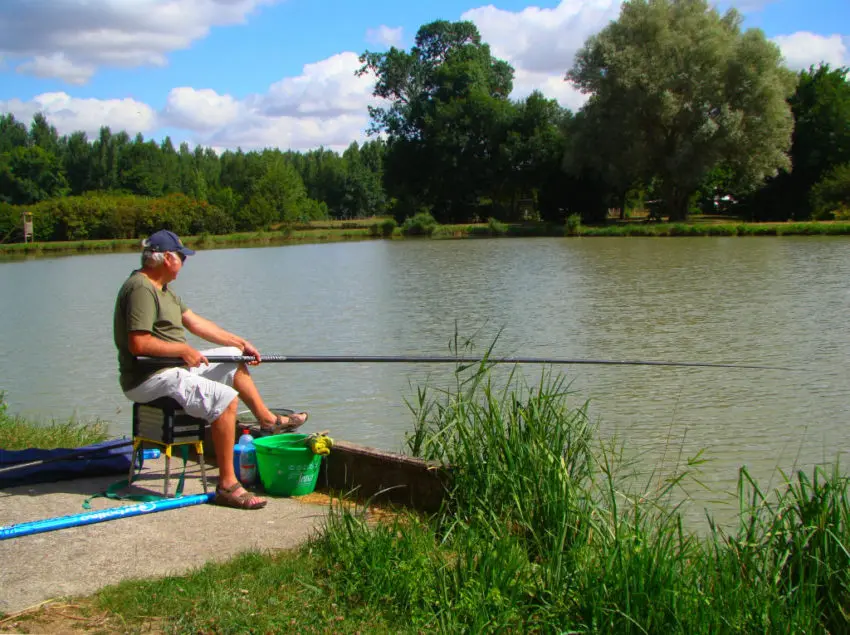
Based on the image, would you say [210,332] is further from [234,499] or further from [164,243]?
[234,499]

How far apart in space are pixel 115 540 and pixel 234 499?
66 centimetres

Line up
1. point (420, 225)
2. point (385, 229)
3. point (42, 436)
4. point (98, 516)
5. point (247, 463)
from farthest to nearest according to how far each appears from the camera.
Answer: point (385, 229) → point (420, 225) → point (42, 436) → point (247, 463) → point (98, 516)

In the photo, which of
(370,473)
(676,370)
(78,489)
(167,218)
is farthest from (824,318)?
(167,218)

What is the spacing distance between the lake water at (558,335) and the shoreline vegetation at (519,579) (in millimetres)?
1891

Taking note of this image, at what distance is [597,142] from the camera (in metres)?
40.6

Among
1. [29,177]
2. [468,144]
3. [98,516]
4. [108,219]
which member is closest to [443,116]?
[468,144]

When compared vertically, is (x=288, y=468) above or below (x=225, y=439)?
below

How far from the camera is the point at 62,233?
5638 centimetres

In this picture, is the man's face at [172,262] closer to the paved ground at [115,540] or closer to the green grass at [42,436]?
the paved ground at [115,540]

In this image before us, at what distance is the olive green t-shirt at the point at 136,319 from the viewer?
4711 millimetres

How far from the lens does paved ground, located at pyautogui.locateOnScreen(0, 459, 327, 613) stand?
11.6 feet

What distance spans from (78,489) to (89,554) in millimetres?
1177

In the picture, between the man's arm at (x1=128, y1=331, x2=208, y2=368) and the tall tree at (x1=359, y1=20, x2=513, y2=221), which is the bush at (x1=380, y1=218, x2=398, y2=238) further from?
the man's arm at (x1=128, y1=331, x2=208, y2=368)

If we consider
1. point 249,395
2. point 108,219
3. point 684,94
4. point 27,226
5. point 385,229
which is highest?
point 684,94
